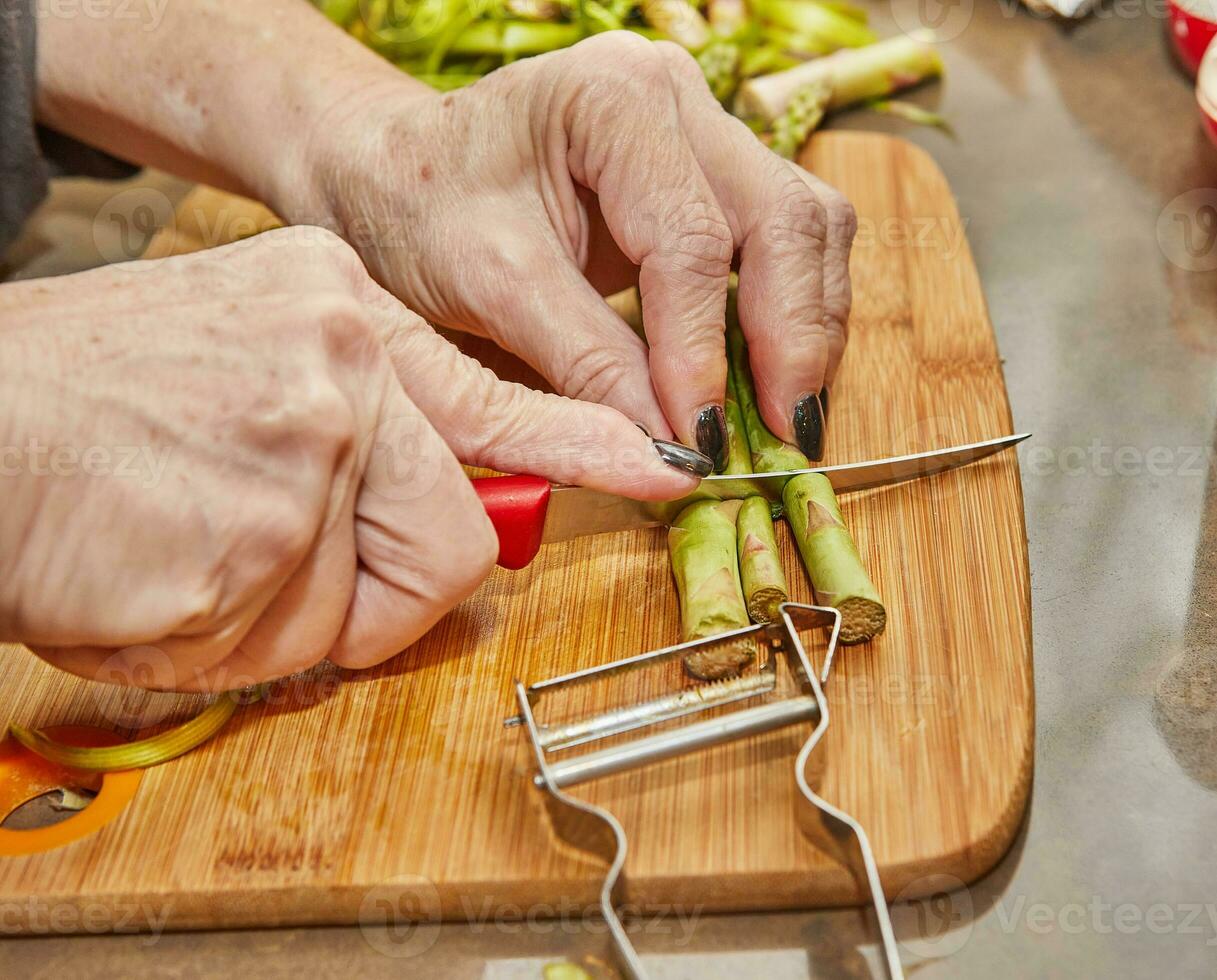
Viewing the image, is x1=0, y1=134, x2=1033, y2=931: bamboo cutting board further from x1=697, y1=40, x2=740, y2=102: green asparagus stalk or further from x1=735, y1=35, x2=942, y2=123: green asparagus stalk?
x1=697, y1=40, x2=740, y2=102: green asparagus stalk

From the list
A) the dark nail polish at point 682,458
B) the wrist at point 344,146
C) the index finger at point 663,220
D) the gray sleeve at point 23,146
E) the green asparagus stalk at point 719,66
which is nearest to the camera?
the dark nail polish at point 682,458

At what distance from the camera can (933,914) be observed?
1627 millimetres

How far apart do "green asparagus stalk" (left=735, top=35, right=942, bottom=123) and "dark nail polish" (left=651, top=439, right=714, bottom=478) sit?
5.50 ft

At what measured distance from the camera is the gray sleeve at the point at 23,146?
2678 mm

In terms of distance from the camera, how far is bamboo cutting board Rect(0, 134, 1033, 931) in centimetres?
165

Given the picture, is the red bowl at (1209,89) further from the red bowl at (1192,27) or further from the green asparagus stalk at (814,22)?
the green asparagus stalk at (814,22)

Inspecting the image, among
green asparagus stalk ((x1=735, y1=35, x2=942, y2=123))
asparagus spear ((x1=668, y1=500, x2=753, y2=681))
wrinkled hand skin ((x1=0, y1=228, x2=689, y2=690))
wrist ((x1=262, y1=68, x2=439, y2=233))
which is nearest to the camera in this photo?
wrinkled hand skin ((x1=0, y1=228, x2=689, y2=690))

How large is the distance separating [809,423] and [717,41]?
1.84 m

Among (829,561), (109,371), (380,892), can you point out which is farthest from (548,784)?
(109,371)

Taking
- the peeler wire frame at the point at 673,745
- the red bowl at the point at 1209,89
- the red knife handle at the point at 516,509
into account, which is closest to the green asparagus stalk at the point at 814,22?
the red bowl at the point at 1209,89

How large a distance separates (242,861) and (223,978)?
0.17 meters

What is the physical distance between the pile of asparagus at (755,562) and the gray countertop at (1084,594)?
1.27ft

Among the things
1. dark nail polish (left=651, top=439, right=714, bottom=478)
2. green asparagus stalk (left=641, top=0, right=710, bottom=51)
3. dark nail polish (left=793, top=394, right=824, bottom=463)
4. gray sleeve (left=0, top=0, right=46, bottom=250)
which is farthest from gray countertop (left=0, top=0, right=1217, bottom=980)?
gray sleeve (left=0, top=0, right=46, bottom=250)

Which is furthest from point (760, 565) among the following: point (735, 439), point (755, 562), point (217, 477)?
point (217, 477)
